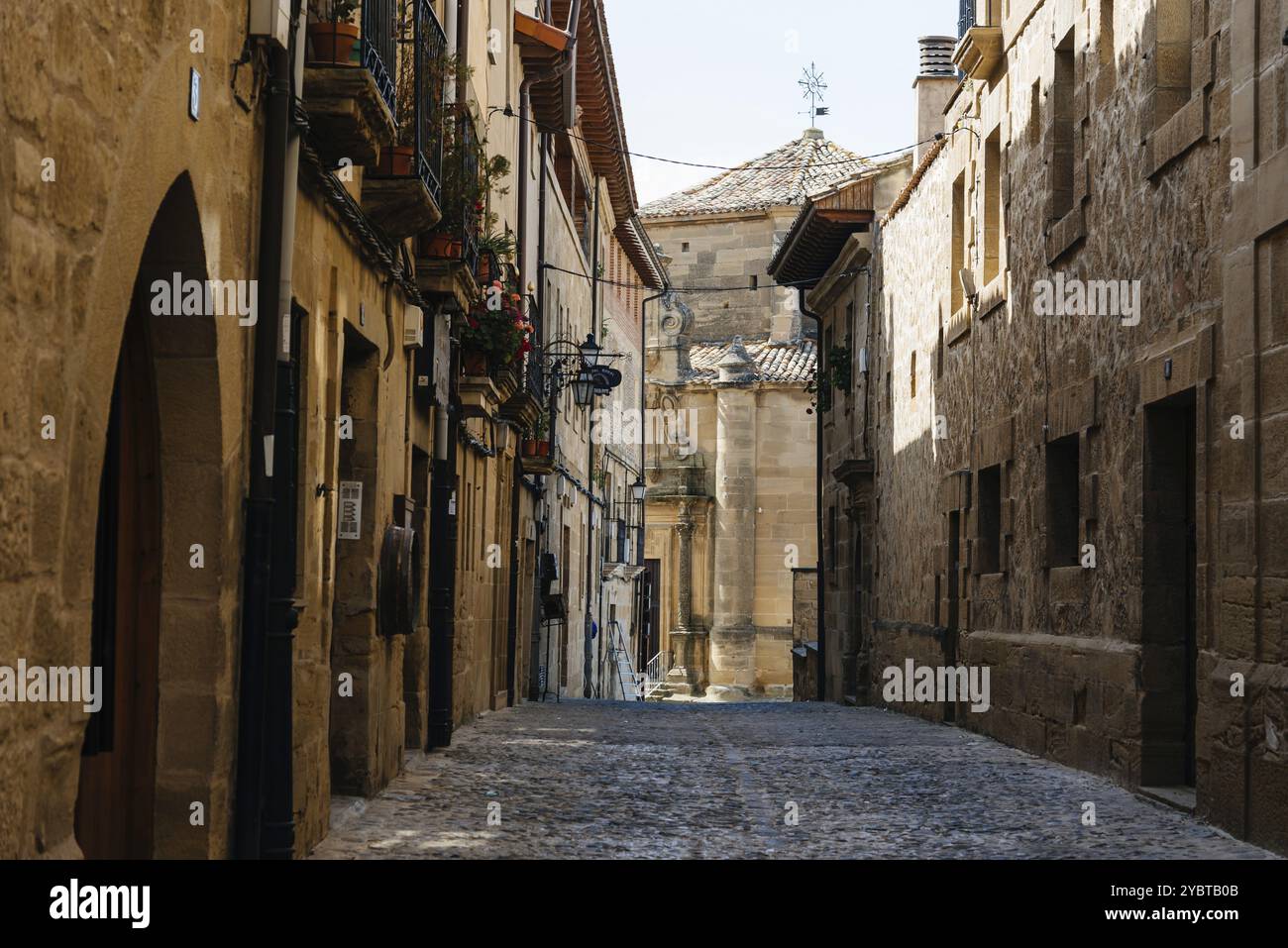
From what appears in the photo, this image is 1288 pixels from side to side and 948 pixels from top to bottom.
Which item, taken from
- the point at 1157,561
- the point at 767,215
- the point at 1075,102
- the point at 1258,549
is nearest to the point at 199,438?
the point at 1258,549

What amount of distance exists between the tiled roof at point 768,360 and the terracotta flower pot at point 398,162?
107ft

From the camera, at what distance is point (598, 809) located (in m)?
9.07

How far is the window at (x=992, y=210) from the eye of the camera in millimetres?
15805

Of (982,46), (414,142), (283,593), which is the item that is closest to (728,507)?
(982,46)

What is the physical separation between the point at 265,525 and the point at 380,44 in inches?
117

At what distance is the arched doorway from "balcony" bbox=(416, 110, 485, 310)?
16.8ft

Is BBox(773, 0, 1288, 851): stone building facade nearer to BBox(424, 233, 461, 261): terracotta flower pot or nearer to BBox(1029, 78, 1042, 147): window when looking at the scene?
BBox(1029, 78, 1042, 147): window

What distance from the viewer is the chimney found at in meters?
22.8

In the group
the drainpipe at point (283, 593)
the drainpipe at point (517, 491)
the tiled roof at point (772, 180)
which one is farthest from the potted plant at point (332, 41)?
the tiled roof at point (772, 180)
